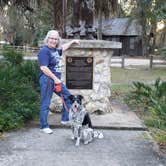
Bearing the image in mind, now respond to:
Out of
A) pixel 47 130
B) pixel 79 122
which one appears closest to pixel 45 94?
pixel 47 130

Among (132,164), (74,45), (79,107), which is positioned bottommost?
(132,164)

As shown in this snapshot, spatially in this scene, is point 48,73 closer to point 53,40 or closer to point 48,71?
point 48,71

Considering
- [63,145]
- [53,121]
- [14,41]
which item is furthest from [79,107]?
[14,41]

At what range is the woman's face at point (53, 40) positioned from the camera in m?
6.51

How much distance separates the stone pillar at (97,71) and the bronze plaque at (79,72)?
2.9 inches

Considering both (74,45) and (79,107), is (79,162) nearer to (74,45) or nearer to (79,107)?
(79,107)

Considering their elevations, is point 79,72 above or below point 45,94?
above

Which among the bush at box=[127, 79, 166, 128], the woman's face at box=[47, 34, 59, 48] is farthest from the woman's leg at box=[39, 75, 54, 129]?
the bush at box=[127, 79, 166, 128]

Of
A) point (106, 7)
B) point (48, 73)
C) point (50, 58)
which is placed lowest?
point (48, 73)

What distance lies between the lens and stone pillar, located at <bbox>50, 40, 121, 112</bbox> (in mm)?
8023

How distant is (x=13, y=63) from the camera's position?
34.0 ft

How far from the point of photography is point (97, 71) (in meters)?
8.23

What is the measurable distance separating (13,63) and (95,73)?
3000mm

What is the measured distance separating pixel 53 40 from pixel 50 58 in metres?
0.31
